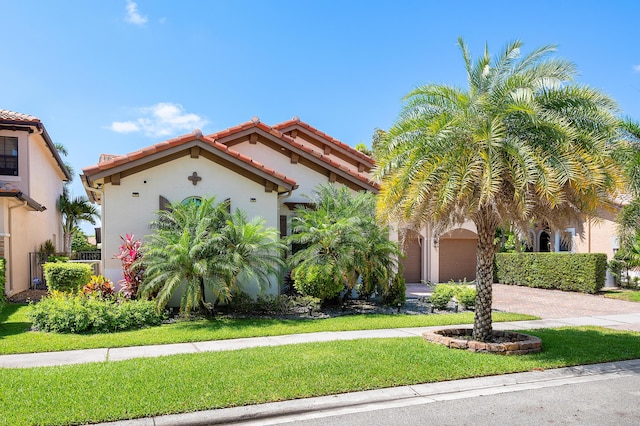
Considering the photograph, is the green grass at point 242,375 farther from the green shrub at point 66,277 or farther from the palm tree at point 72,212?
the palm tree at point 72,212

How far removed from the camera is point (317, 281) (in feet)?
41.3

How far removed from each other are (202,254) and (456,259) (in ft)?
49.7

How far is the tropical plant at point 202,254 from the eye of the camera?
10.9m

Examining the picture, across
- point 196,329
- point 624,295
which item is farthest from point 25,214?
point 624,295

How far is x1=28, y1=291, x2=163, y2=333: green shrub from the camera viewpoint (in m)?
9.84

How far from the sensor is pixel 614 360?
8.16m

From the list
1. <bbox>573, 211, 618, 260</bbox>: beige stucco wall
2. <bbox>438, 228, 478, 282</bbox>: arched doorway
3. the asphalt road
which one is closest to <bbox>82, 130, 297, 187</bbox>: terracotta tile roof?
the asphalt road

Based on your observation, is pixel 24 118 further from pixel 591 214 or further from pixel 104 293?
pixel 591 214

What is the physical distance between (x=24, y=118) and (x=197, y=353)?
15.0 m

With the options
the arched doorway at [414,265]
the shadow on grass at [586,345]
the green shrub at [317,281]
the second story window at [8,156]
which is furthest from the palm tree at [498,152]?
the second story window at [8,156]

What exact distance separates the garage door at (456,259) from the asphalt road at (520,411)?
16103 mm

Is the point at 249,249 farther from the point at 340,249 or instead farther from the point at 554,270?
the point at 554,270

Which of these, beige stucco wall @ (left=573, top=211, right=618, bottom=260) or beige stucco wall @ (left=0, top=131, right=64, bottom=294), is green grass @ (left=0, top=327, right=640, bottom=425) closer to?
beige stucco wall @ (left=0, top=131, right=64, bottom=294)

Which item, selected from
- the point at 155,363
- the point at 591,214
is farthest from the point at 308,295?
the point at 591,214
